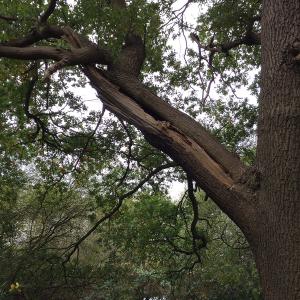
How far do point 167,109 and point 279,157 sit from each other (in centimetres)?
121

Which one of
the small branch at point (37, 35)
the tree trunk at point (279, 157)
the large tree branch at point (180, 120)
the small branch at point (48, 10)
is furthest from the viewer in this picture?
the small branch at point (48, 10)

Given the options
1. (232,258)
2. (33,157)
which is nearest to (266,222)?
(33,157)

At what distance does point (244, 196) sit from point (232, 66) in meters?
4.99

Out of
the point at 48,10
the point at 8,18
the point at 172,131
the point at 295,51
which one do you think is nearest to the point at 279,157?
the point at 295,51

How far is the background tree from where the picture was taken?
118 inches

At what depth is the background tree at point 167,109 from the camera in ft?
9.85

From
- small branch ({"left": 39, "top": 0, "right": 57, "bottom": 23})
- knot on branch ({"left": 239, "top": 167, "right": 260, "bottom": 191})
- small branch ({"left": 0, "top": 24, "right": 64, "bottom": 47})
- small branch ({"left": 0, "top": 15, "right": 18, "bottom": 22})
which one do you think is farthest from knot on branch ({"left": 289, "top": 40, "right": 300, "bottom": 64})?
small branch ({"left": 0, "top": 15, "right": 18, "bottom": 22})

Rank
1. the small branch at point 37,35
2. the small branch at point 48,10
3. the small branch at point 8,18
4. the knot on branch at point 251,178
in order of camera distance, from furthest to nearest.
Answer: the small branch at point 8,18
the small branch at point 48,10
the small branch at point 37,35
the knot on branch at point 251,178

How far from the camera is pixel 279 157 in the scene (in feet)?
9.87

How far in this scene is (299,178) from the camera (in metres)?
2.93

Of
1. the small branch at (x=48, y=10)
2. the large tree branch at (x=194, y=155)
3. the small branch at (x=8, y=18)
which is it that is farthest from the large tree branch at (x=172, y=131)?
the small branch at (x=8, y=18)

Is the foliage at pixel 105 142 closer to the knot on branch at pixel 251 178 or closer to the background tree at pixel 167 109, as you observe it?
the background tree at pixel 167 109

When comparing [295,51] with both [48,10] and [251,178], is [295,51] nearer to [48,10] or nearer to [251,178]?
[251,178]

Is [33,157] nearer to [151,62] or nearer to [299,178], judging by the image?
[151,62]
